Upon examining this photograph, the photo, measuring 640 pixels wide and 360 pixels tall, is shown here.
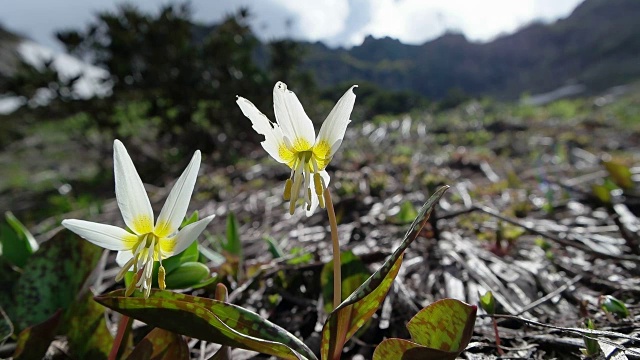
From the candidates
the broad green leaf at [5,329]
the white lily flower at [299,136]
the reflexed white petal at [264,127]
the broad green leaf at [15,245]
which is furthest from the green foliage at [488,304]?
the broad green leaf at [15,245]

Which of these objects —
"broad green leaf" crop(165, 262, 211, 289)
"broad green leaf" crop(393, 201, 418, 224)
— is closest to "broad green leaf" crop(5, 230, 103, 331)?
"broad green leaf" crop(165, 262, 211, 289)

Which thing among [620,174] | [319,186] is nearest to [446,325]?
[319,186]

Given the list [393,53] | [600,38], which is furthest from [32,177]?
[600,38]

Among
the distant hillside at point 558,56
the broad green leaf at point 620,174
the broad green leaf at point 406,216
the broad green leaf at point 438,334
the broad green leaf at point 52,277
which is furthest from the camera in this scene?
the distant hillside at point 558,56

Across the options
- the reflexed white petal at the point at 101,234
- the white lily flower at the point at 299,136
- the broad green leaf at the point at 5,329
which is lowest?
the broad green leaf at the point at 5,329

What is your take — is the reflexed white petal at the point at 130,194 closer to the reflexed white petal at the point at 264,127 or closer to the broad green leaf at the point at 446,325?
the reflexed white petal at the point at 264,127

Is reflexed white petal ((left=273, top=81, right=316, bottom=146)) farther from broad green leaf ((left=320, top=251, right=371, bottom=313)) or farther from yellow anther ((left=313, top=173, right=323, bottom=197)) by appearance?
broad green leaf ((left=320, top=251, right=371, bottom=313))

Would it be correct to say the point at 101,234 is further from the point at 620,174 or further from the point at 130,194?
the point at 620,174
